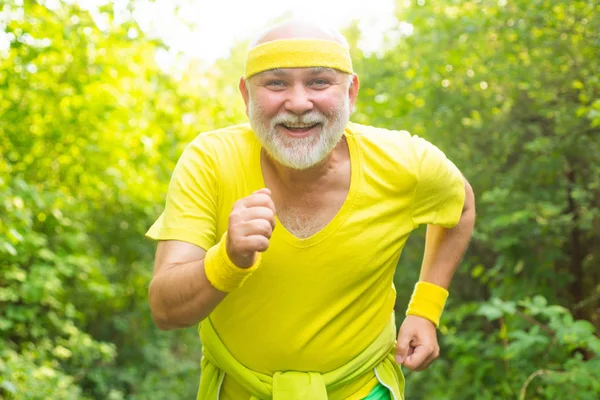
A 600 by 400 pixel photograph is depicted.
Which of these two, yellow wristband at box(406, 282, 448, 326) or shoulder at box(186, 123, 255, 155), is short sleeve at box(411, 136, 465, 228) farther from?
shoulder at box(186, 123, 255, 155)

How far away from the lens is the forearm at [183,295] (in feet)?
6.88

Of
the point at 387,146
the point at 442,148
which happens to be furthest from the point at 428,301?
the point at 442,148

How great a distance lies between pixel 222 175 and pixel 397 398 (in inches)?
41.8

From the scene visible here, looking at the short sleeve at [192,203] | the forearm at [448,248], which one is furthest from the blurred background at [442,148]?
the short sleeve at [192,203]

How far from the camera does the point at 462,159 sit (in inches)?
227

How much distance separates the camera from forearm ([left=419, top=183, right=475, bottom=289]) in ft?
9.93

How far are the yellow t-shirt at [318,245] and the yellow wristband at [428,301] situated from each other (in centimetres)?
23

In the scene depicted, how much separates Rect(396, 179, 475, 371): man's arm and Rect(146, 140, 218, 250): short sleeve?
0.92m

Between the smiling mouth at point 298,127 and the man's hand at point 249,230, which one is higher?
the smiling mouth at point 298,127

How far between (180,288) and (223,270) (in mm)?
194

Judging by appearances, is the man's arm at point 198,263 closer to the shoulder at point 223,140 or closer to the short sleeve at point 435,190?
the shoulder at point 223,140

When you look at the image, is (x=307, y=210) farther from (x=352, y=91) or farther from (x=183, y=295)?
(x=183, y=295)

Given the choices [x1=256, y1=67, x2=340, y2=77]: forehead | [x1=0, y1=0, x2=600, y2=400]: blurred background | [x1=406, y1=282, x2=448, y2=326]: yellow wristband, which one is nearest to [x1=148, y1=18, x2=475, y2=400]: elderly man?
[x1=256, y1=67, x2=340, y2=77]: forehead

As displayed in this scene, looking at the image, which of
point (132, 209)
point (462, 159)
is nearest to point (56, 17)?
point (132, 209)
